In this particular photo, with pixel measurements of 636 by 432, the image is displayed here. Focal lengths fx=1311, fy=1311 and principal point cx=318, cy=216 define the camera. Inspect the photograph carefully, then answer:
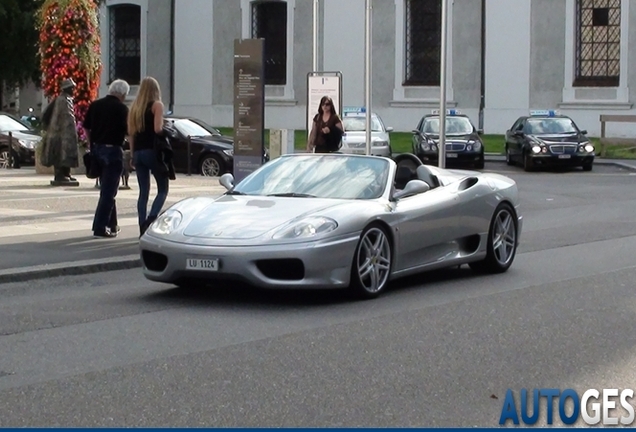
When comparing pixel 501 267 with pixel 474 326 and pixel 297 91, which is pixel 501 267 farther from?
pixel 297 91

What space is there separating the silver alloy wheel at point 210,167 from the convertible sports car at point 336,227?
1771 cm

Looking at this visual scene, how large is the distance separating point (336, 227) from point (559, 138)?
81.4ft

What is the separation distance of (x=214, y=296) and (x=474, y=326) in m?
2.50

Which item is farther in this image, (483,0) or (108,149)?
(483,0)

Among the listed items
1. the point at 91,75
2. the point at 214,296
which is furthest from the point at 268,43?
the point at 214,296

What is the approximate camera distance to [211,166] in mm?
30641

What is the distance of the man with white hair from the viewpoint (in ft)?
49.4

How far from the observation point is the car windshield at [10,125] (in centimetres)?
3353

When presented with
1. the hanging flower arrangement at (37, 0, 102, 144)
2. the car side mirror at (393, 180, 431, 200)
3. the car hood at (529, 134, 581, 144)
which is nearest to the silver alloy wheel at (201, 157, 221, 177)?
the hanging flower arrangement at (37, 0, 102, 144)

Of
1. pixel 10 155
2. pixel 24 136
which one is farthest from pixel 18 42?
pixel 10 155

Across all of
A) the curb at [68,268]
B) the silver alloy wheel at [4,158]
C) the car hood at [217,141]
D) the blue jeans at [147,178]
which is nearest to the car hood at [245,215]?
the curb at [68,268]

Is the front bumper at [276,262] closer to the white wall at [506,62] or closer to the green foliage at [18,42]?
the green foliage at [18,42]

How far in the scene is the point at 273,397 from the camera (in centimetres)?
715

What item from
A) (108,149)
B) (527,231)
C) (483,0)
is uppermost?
(483,0)
